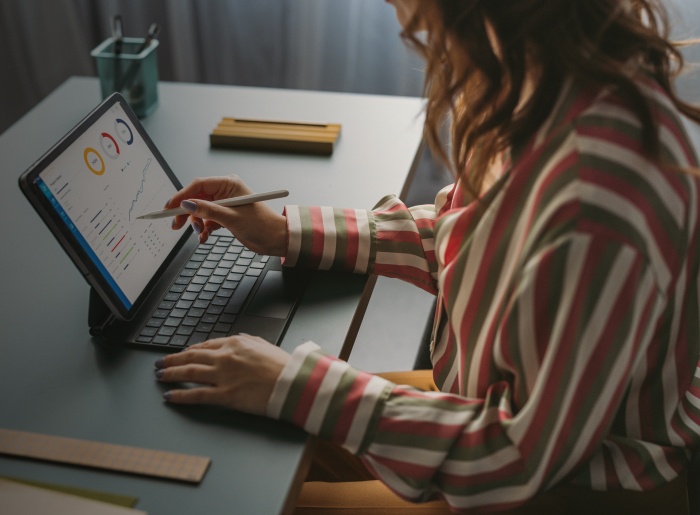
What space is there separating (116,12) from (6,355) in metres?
1.71

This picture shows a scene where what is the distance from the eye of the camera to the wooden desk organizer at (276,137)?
109 cm

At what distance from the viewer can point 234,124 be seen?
114cm

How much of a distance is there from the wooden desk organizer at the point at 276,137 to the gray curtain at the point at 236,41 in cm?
93

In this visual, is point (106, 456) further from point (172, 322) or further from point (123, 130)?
point (123, 130)

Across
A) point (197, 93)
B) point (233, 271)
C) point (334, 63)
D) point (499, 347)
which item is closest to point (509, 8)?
point (499, 347)

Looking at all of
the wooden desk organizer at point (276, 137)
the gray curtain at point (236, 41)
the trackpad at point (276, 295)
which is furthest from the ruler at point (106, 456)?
the gray curtain at point (236, 41)

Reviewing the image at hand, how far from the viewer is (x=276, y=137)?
1.10 m

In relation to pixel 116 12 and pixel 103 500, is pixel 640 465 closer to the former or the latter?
pixel 103 500

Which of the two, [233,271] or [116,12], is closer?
[233,271]

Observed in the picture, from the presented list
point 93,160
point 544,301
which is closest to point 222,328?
point 93,160

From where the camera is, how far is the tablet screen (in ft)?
2.16

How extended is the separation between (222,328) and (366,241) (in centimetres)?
23

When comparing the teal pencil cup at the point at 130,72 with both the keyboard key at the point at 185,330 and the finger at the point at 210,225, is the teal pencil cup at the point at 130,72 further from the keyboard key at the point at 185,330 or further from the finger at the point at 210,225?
the keyboard key at the point at 185,330

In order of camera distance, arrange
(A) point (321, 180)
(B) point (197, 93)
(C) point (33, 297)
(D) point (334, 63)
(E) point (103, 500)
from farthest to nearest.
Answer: (D) point (334, 63) → (B) point (197, 93) → (A) point (321, 180) → (C) point (33, 297) → (E) point (103, 500)
